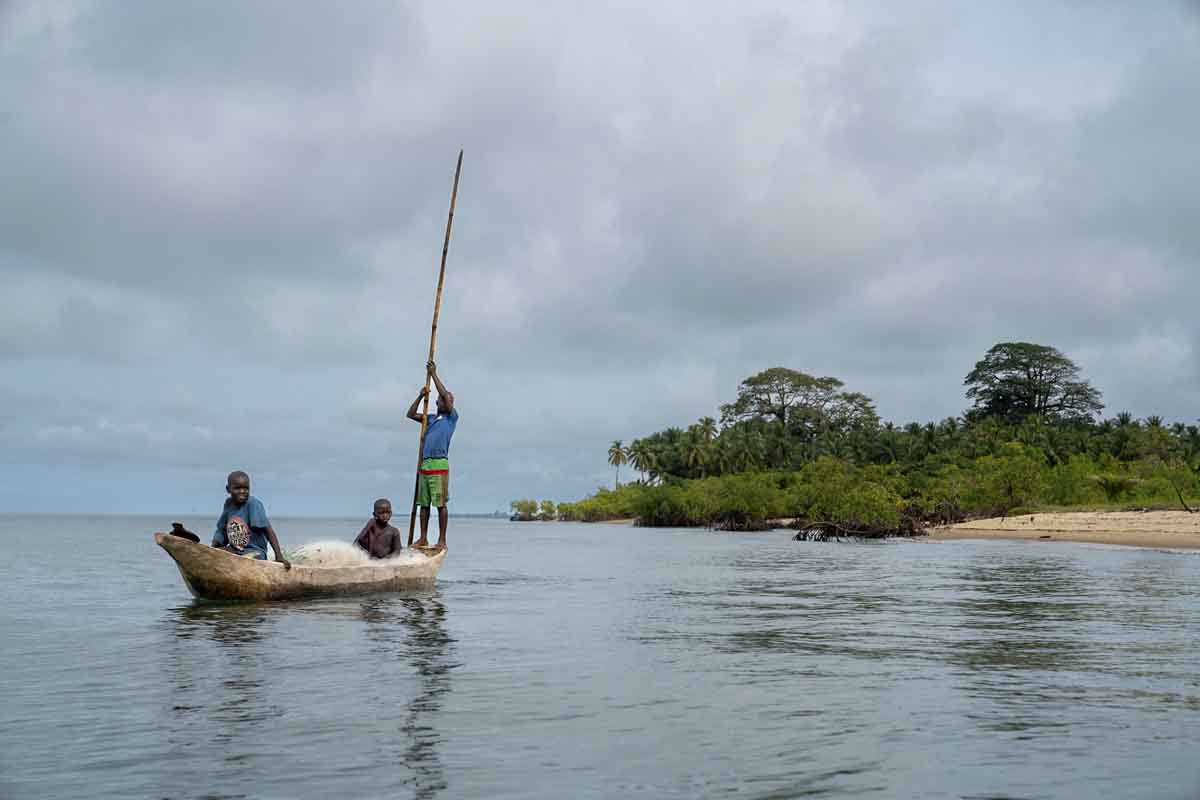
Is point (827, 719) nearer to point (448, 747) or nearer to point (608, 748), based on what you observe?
point (608, 748)

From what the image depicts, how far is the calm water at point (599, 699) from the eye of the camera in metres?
5.95

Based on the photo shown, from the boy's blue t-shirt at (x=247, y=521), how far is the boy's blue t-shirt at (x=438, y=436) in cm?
382

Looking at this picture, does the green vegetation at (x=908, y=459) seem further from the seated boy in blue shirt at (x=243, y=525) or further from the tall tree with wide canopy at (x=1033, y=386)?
the seated boy in blue shirt at (x=243, y=525)

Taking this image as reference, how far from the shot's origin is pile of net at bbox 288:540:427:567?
15758 millimetres

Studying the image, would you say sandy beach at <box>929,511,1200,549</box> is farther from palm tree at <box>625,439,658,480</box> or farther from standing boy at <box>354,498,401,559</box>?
palm tree at <box>625,439,658,480</box>

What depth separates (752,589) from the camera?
817 inches

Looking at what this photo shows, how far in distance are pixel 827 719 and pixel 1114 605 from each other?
1139cm

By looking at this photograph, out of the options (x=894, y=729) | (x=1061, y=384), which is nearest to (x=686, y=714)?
(x=894, y=729)

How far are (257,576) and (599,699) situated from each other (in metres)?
8.21

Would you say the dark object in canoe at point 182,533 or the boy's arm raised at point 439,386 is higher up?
the boy's arm raised at point 439,386

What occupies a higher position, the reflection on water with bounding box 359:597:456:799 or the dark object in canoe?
the dark object in canoe

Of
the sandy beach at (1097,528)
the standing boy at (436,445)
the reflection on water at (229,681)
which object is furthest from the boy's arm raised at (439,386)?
the sandy beach at (1097,528)

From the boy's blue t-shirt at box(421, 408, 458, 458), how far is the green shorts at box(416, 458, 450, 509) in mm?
129

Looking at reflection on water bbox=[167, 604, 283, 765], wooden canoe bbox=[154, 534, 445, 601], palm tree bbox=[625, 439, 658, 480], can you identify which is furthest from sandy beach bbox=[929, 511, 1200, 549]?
palm tree bbox=[625, 439, 658, 480]
